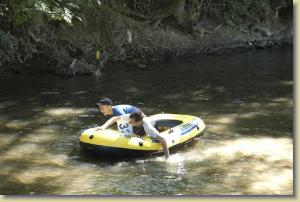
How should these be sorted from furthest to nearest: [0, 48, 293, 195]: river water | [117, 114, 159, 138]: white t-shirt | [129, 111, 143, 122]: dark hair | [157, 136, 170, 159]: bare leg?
[117, 114, 159, 138]: white t-shirt → [157, 136, 170, 159]: bare leg → [129, 111, 143, 122]: dark hair → [0, 48, 293, 195]: river water

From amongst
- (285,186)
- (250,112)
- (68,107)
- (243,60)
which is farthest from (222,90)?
Result: (285,186)

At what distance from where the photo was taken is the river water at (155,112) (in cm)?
721

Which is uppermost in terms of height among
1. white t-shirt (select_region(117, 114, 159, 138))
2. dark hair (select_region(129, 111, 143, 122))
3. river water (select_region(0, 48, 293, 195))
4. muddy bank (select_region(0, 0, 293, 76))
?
muddy bank (select_region(0, 0, 293, 76))

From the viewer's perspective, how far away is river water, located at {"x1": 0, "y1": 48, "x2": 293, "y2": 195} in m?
7.21

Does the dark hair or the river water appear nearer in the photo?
the river water

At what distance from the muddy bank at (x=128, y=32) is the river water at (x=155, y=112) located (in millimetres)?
875

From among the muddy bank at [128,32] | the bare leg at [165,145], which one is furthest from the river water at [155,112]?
the muddy bank at [128,32]

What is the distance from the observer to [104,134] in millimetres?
8297

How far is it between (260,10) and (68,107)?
1489 cm

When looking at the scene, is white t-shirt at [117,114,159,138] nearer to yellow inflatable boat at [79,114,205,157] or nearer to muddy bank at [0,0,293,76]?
yellow inflatable boat at [79,114,205,157]

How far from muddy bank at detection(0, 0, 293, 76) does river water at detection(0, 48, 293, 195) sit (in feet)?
2.87

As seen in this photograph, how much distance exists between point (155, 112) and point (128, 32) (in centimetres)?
852

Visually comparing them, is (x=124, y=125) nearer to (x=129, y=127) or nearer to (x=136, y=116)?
(x=129, y=127)

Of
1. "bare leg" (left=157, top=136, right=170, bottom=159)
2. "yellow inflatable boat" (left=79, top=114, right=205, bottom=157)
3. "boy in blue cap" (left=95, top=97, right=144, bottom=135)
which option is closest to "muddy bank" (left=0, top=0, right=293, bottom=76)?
"boy in blue cap" (left=95, top=97, right=144, bottom=135)
